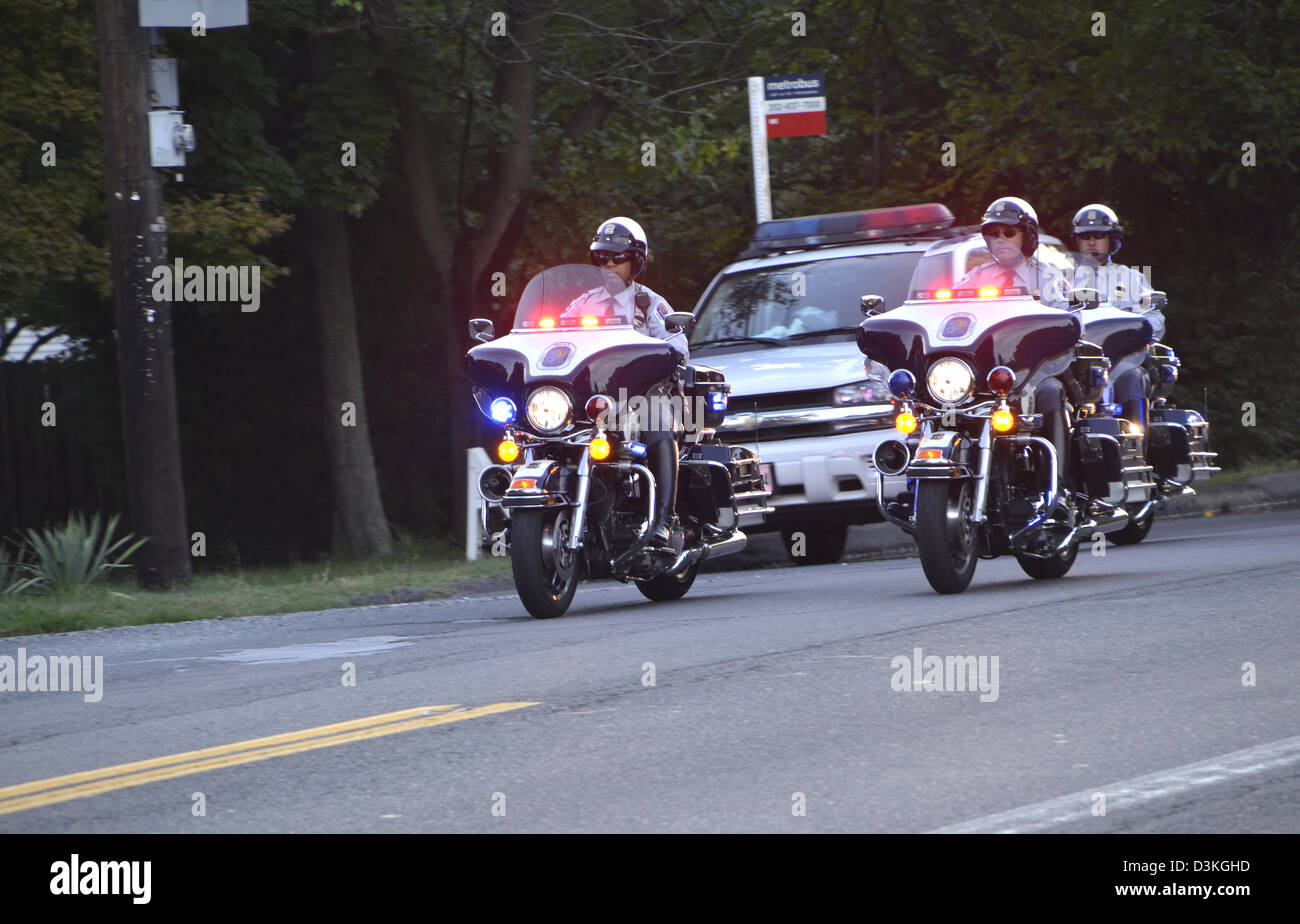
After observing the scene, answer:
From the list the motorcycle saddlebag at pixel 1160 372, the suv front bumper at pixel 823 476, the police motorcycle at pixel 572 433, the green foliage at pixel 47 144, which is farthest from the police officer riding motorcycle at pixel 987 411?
the green foliage at pixel 47 144

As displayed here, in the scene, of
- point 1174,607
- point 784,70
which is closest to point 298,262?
point 784,70

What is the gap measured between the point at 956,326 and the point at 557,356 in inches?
80.2

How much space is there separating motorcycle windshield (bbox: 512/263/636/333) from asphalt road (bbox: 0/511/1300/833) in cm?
158

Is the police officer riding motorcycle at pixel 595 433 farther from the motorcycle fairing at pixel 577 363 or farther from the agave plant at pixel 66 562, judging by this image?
the agave plant at pixel 66 562

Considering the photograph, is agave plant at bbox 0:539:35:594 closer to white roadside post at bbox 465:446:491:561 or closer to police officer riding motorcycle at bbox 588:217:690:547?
white roadside post at bbox 465:446:491:561

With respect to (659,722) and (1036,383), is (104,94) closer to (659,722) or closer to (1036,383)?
(1036,383)

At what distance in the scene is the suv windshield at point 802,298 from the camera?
14.3 metres

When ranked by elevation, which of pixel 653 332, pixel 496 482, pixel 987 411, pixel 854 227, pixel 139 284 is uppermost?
pixel 854 227

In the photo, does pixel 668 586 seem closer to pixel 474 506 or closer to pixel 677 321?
pixel 677 321

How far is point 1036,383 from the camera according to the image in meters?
10.6

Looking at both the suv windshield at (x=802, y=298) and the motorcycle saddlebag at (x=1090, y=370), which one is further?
the suv windshield at (x=802, y=298)

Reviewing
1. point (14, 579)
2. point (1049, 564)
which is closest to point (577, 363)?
point (1049, 564)

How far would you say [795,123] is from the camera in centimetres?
1675

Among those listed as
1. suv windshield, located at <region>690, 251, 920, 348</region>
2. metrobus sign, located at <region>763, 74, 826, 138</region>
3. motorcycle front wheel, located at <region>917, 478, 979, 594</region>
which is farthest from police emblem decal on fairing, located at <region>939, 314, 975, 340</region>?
metrobus sign, located at <region>763, 74, 826, 138</region>
